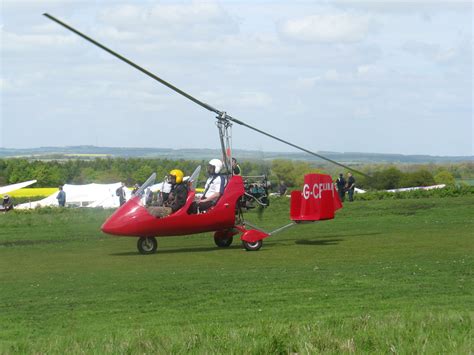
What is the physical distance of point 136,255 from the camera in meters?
20.8

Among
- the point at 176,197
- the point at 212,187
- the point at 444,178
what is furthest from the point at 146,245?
the point at 444,178

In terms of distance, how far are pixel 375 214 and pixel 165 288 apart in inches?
727

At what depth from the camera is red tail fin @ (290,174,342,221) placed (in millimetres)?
22031

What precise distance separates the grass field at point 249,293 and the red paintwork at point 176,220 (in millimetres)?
618

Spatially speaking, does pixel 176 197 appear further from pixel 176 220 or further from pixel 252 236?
pixel 252 236

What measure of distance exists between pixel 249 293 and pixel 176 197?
797 cm

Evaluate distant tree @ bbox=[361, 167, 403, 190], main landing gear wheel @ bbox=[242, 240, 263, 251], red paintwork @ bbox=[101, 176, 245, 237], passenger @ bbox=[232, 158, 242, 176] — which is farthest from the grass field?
distant tree @ bbox=[361, 167, 403, 190]

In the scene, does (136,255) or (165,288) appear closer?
(165,288)

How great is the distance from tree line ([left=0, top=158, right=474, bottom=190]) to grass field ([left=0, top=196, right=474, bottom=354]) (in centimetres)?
393

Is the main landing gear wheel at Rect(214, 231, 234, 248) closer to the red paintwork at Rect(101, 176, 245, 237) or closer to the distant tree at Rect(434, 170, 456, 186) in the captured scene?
the red paintwork at Rect(101, 176, 245, 237)

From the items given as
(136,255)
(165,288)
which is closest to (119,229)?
(136,255)

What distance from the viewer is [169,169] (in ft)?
211

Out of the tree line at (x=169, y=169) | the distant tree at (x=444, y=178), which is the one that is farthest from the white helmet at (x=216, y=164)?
the distant tree at (x=444, y=178)

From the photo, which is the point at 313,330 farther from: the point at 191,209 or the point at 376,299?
the point at 191,209
